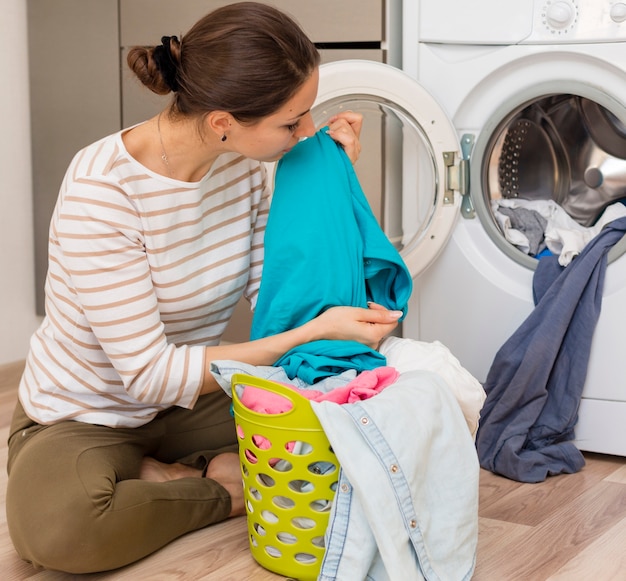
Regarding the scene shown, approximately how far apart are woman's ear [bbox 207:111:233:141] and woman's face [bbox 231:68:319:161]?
0.04ft

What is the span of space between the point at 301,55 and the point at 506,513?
813 millimetres

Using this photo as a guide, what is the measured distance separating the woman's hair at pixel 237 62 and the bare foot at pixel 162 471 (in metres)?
0.59

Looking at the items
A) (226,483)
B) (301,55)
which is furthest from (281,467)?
(301,55)

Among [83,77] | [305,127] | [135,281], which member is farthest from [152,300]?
[83,77]

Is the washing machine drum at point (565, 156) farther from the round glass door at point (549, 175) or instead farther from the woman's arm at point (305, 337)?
the woman's arm at point (305, 337)

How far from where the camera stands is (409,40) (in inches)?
71.8

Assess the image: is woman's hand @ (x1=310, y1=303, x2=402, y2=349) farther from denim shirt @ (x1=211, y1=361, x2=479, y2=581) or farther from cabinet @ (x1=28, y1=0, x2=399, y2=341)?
cabinet @ (x1=28, y1=0, x2=399, y2=341)

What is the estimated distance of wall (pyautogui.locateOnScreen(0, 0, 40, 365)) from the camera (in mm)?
2428

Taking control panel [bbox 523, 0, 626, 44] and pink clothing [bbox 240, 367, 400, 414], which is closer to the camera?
pink clothing [bbox 240, 367, 400, 414]

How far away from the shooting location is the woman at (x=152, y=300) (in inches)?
48.2

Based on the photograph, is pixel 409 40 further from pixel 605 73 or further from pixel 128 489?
pixel 128 489

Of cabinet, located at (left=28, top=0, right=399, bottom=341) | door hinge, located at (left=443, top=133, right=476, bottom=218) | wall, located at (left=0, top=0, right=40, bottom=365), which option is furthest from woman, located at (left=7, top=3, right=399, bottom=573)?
wall, located at (left=0, top=0, right=40, bottom=365)

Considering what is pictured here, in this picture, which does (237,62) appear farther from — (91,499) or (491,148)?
(491,148)

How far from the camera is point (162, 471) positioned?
56.9 inches
